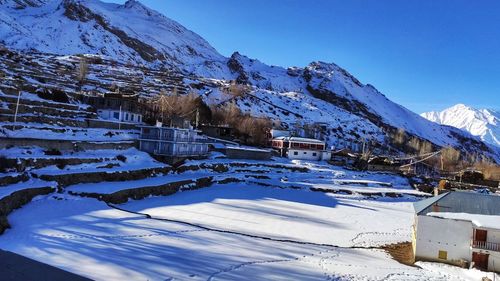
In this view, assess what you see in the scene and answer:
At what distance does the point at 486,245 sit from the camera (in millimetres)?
21438

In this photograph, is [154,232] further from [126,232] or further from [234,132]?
[234,132]

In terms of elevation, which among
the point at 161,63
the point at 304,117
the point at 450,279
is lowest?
the point at 450,279

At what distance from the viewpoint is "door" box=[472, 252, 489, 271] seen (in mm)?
21388

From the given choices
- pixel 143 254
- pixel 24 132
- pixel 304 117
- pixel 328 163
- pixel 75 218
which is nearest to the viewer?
pixel 143 254

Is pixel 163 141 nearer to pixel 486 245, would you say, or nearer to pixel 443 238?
pixel 443 238

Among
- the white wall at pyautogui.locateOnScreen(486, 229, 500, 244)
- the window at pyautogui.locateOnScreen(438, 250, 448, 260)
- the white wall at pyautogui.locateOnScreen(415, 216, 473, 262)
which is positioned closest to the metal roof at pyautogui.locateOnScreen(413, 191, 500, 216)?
the white wall at pyautogui.locateOnScreen(415, 216, 473, 262)

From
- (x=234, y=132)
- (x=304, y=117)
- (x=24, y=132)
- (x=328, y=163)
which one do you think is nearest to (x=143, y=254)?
(x=24, y=132)

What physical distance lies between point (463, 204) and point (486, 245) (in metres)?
3.23

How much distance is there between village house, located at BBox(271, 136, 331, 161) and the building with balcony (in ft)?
141

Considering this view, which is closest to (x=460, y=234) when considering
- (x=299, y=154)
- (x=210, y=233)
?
(x=210, y=233)

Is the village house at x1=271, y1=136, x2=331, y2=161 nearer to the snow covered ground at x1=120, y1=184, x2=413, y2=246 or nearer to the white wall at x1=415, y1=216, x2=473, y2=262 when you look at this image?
the snow covered ground at x1=120, y1=184, x2=413, y2=246

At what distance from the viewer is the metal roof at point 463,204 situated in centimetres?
2361

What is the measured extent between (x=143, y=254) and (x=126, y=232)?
379 cm

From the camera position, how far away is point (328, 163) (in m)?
65.4
